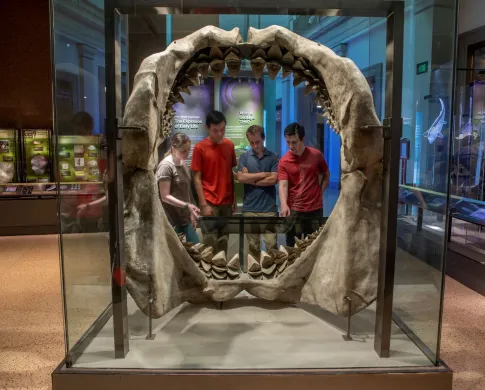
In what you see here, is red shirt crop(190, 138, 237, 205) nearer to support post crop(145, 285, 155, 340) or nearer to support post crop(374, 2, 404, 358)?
support post crop(145, 285, 155, 340)

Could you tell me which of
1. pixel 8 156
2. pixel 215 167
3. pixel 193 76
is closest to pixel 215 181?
pixel 215 167

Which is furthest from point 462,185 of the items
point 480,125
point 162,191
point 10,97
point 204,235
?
point 10,97

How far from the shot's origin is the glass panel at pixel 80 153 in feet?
7.48

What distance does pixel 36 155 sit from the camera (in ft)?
22.0

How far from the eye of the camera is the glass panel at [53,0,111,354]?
228 centimetres

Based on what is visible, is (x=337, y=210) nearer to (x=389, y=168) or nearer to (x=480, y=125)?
(x=389, y=168)

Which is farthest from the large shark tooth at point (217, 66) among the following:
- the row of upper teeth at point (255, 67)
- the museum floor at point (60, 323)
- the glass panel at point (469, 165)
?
the glass panel at point (469, 165)

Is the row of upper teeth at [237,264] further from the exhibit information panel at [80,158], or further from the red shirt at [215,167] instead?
the red shirt at [215,167]

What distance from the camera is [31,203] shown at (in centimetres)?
655

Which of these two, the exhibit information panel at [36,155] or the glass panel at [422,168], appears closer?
the glass panel at [422,168]

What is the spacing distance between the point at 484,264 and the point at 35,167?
5.64 meters

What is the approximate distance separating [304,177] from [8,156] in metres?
4.68

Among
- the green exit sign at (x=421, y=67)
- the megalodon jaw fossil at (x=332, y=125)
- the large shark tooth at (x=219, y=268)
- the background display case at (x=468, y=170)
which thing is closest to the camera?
the megalodon jaw fossil at (x=332, y=125)

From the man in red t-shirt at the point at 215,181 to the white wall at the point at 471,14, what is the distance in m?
3.12
